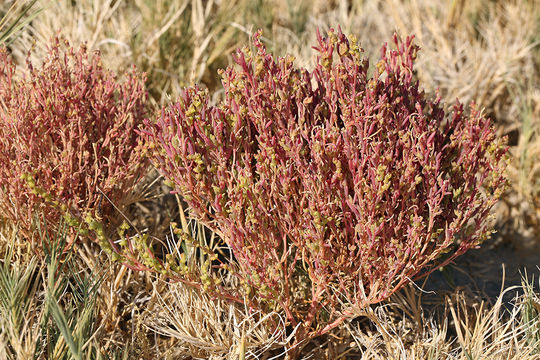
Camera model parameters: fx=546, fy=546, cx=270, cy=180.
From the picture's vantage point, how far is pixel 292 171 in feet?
7.18

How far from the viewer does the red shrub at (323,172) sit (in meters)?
2.08

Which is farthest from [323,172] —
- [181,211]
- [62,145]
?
[62,145]

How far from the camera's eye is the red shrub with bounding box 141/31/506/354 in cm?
208

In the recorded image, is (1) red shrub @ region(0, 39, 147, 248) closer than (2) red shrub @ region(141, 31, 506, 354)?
No

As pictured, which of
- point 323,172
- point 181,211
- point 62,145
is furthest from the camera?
point 62,145

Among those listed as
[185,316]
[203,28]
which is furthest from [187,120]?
[203,28]

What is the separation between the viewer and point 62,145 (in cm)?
260

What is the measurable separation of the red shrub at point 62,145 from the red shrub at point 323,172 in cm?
37

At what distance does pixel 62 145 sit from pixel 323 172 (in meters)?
1.30

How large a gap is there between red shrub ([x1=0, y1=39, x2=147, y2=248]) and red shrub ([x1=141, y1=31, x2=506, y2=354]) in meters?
0.37

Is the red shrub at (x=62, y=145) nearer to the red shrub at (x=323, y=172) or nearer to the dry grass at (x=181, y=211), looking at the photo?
the dry grass at (x=181, y=211)

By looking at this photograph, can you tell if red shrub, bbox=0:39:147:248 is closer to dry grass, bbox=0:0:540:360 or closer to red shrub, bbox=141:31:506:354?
dry grass, bbox=0:0:540:360

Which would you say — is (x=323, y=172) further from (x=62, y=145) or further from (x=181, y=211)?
(x=62, y=145)

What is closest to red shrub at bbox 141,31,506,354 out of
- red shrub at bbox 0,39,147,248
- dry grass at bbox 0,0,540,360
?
dry grass at bbox 0,0,540,360
